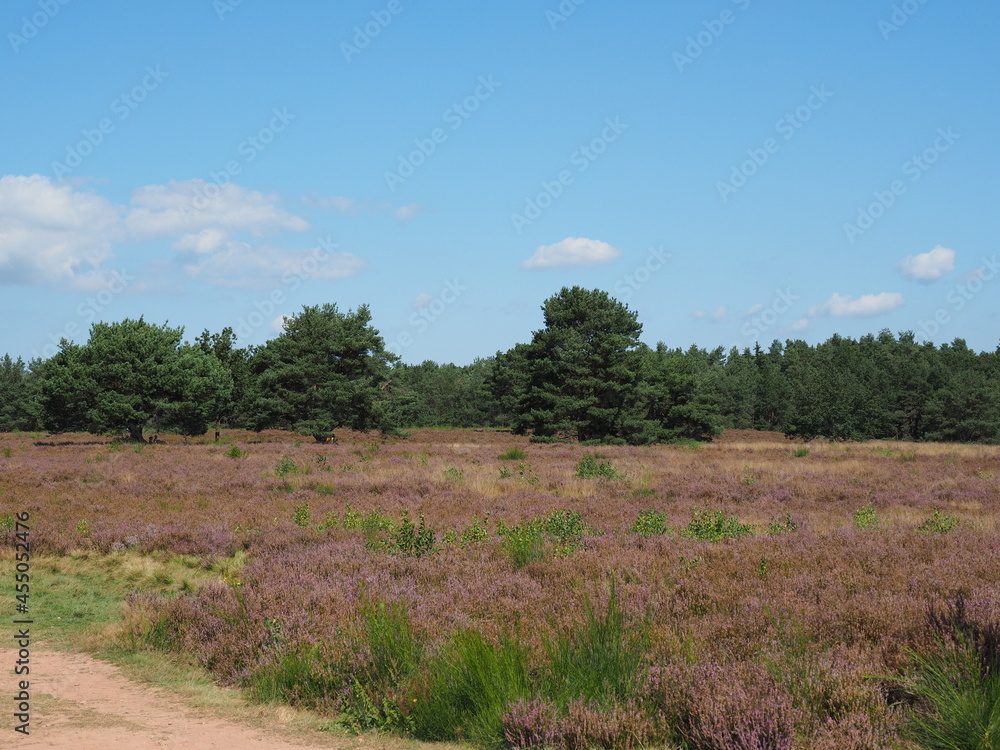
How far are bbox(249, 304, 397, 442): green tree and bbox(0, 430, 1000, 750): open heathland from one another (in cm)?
3428

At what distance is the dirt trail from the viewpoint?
5016 millimetres

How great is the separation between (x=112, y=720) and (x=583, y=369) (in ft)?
163

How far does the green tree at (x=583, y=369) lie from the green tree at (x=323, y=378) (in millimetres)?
12024

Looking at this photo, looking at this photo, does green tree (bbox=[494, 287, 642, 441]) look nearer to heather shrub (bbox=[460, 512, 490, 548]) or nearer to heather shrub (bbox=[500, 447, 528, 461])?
heather shrub (bbox=[500, 447, 528, 461])

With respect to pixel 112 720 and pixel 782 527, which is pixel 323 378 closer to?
pixel 782 527

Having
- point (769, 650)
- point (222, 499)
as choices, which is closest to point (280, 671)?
point (769, 650)

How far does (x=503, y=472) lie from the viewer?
72.1ft

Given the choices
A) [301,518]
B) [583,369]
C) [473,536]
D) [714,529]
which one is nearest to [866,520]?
[714,529]

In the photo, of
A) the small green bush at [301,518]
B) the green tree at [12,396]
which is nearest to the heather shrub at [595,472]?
the small green bush at [301,518]

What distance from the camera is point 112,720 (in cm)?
555

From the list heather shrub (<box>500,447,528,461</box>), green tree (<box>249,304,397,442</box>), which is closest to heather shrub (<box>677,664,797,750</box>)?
heather shrub (<box>500,447,528,461</box>)

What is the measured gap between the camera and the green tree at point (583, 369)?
54250mm

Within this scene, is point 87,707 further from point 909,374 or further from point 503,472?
point 909,374

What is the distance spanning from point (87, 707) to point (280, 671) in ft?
4.94
